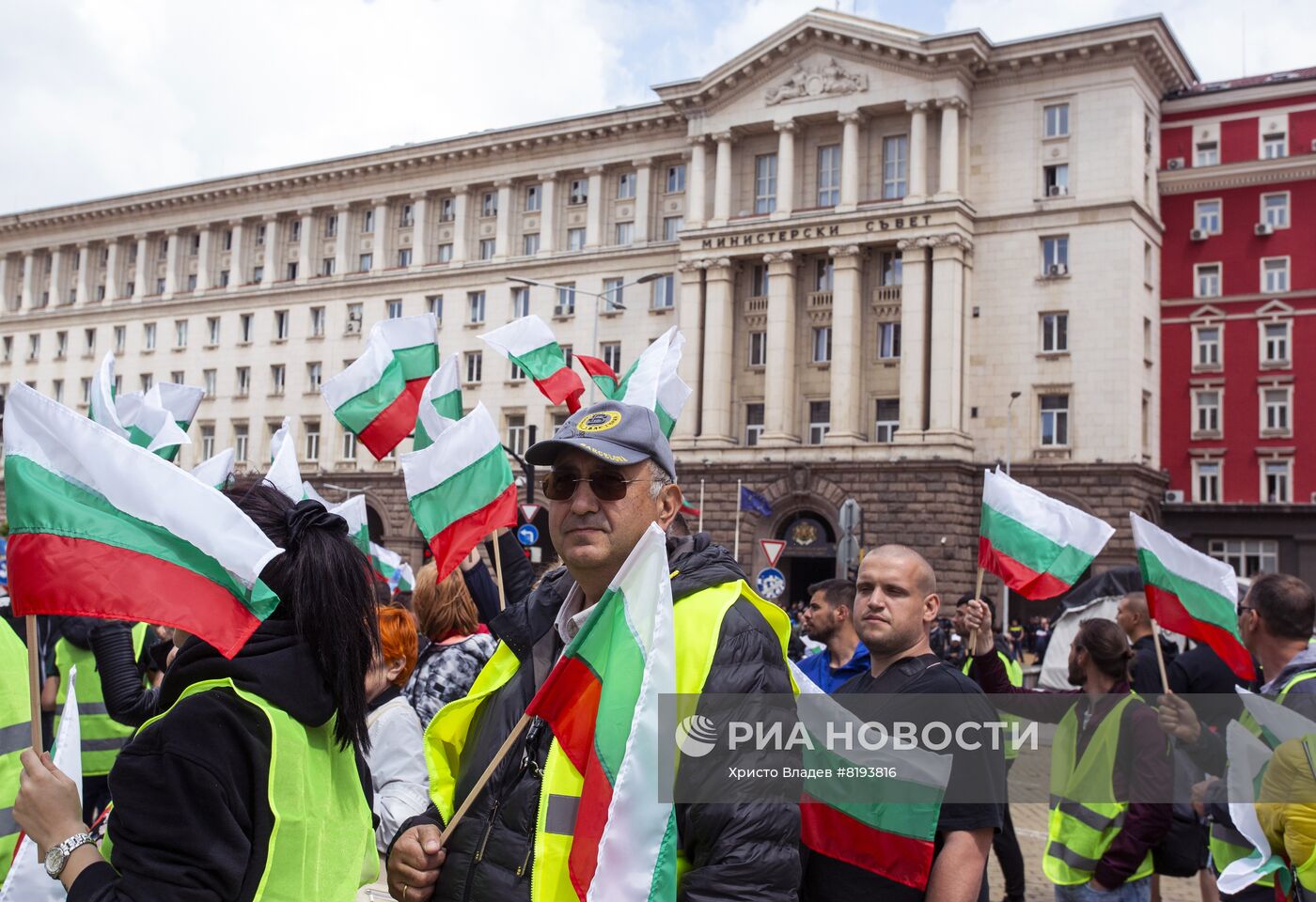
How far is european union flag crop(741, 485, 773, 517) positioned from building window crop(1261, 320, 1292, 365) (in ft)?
52.3

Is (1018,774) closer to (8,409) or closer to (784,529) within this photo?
(8,409)

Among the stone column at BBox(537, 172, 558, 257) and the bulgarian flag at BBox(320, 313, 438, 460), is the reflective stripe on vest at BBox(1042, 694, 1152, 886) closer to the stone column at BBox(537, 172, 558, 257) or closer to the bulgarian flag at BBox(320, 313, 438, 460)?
the bulgarian flag at BBox(320, 313, 438, 460)

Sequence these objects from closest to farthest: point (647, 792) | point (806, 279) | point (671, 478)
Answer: point (647, 792) < point (671, 478) < point (806, 279)

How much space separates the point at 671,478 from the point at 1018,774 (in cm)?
1110

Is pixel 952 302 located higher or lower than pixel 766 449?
higher

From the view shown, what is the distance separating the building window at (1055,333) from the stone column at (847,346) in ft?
18.5

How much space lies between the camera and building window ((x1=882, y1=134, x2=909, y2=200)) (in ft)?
125

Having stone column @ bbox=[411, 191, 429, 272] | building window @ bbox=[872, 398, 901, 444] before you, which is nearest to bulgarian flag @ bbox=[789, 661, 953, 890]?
building window @ bbox=[872, 398, 901, 444]

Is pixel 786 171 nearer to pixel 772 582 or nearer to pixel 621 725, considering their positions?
pixel 772 582

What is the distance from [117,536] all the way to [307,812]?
2.52 feet

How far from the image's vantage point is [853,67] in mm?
38344

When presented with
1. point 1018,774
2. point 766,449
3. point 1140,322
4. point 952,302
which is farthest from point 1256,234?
point 1018,774

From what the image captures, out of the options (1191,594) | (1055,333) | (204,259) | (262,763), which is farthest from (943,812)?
(204,259)

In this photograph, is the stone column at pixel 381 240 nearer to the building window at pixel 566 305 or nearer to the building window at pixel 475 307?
the building window at pixel 475 307
